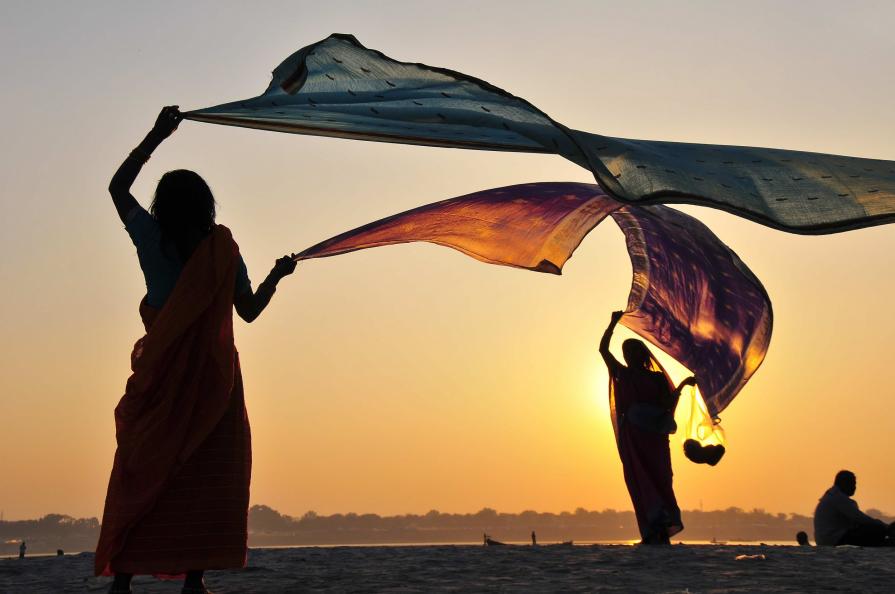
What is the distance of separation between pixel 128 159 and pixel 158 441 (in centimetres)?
137

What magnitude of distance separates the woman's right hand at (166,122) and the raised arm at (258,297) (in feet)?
2.78

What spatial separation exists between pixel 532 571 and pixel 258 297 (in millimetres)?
3217

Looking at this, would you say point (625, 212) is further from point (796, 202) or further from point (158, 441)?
point (158, 441)

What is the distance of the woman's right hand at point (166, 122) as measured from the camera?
5320mm

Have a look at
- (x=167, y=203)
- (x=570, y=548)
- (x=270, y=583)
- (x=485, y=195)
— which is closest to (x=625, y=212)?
(x=485, y=195)

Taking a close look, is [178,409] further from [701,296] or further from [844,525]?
[844,525]

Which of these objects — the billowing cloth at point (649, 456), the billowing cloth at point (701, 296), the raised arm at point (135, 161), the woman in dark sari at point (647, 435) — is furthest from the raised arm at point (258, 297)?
the billowing cloth at point (649, 456)

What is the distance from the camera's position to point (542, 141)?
5453 mm

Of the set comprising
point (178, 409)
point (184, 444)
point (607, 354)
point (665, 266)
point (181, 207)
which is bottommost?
point (184, 444)

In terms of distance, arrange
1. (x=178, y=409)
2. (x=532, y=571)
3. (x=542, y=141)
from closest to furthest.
Result: 1. (x=178, y=409)
2. (x=542, y=141)
3. (x=532, y=571)

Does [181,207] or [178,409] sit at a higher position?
[181,207]

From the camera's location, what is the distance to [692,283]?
10.4 m

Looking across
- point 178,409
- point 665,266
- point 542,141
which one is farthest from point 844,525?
point 178,409

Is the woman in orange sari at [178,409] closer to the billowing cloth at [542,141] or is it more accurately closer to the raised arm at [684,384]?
the billowing cloth at [542,141]
